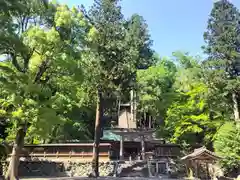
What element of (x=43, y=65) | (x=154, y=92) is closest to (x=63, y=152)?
(x=43, y=65)

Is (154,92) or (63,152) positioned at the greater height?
(154,92)

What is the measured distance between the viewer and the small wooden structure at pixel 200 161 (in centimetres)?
1853

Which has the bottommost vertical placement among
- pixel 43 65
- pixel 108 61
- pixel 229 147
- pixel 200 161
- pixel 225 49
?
pixel 200 161

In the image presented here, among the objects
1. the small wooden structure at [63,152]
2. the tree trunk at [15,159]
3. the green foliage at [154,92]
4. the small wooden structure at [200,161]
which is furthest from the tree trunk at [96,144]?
the green foliage at [154,92]

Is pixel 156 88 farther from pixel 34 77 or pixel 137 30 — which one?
pixel 34 77

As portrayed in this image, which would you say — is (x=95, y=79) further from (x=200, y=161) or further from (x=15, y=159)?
(x=200, y=161)

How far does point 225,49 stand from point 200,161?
9.17 metres

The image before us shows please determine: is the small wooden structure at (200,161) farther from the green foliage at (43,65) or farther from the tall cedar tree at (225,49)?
the green foliage at (43,65)

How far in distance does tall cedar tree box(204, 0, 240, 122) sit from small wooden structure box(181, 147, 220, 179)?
3843 mm

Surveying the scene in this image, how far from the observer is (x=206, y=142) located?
24.3m

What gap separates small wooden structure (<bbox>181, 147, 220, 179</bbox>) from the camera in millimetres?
18531

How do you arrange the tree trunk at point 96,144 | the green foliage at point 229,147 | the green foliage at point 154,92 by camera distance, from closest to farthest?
the green foliage at point 229,147, the tree trunk at point 96,144, the green foliage at point 154,92

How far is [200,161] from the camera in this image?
19.5 m

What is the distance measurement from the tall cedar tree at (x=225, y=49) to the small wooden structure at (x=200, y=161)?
3843 mm
